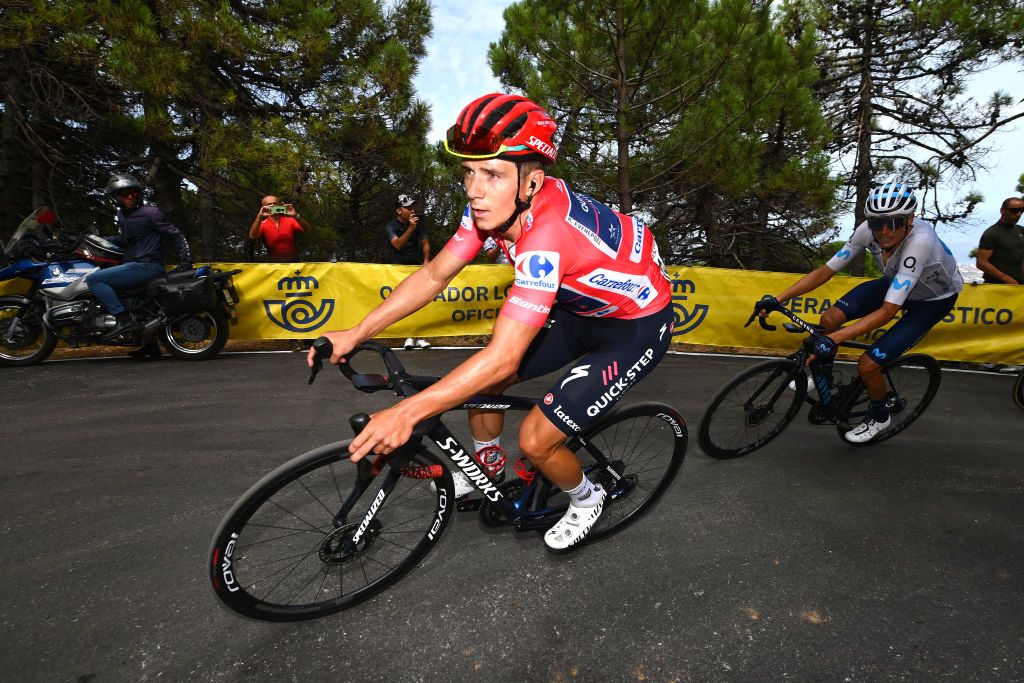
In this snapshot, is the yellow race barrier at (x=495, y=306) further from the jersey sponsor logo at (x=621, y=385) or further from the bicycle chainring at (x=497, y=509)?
the jersey sponsor logo at (x=621, y=385)

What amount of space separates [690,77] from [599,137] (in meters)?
1.68

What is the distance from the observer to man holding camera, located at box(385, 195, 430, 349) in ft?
26.5

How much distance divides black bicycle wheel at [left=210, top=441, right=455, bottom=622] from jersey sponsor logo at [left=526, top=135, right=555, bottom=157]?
1407 mm

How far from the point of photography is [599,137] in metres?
9.40

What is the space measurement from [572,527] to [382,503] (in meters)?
1.03

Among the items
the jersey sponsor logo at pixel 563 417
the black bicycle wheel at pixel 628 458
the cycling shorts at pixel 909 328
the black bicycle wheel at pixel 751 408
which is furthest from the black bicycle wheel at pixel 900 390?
the jersey sponsor logo at pixel 563 417

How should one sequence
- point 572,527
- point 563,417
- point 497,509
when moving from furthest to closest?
1. point 572,527
2. point 497,509
3. point 563,417

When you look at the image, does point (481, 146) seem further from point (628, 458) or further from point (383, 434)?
point (628, 458)

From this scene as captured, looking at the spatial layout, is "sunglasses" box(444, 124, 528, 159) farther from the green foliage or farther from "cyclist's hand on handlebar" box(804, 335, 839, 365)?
the green foliage

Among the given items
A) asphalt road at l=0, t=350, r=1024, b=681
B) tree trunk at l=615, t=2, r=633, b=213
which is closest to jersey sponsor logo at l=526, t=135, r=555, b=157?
asphalt road at l=0, t=350, r=1024, b=681

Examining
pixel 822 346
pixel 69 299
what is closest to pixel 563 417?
pixel 822 346

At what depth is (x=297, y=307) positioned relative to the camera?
25.6 ft

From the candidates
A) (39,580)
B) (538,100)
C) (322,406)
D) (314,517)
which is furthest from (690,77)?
(39,580)

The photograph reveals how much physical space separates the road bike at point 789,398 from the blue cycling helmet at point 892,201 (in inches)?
35.7
